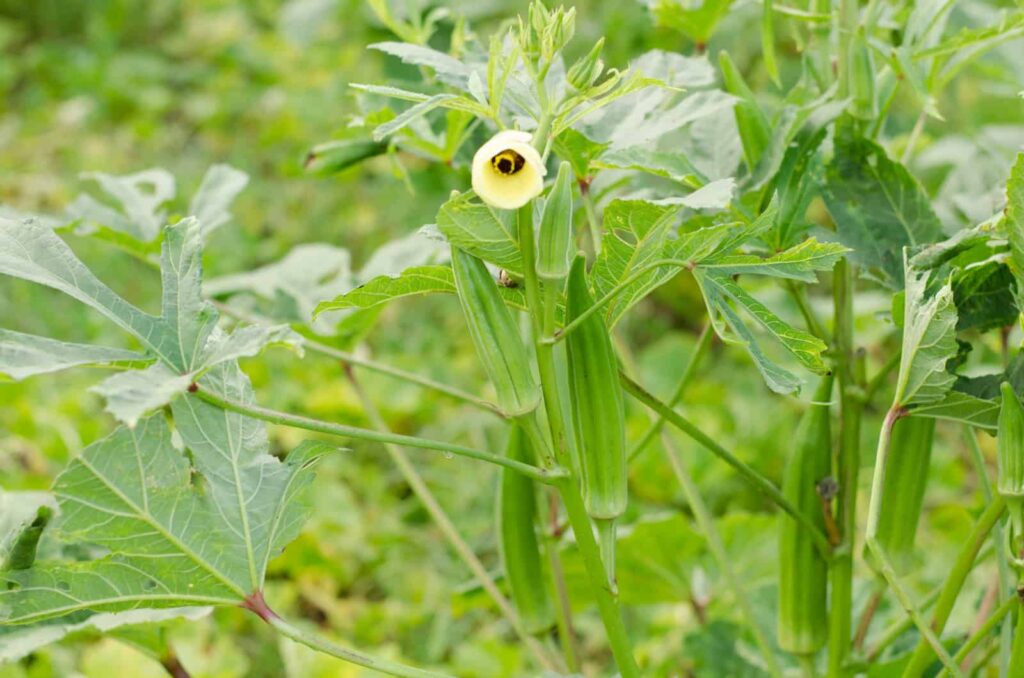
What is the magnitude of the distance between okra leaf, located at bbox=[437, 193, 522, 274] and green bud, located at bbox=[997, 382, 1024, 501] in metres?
0.28

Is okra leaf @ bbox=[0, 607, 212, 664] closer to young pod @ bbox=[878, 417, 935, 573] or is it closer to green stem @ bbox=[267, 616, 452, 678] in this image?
green stem @ bbox=[267, 616, 452, 678]

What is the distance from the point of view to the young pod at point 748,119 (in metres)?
0.73

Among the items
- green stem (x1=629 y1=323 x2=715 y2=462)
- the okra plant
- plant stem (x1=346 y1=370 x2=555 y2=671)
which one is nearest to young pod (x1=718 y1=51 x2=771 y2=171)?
the okra plant

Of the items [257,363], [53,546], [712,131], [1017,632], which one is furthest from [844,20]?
[257,363]

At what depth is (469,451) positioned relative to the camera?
1.82ft

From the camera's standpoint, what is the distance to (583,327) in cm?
60

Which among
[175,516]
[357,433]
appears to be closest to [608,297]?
[357,433]

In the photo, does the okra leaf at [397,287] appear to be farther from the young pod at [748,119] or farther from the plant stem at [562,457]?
the young pod at [748,119]

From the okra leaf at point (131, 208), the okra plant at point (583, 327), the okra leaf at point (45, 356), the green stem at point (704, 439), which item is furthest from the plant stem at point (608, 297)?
the okra leaf at point (131, 208)

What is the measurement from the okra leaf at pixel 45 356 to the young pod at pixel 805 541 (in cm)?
47

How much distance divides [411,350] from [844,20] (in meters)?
1.31

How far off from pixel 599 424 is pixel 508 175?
0.18m

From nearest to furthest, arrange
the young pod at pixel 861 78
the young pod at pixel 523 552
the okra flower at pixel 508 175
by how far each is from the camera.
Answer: the okra flower at pixel 508 175, the young pod at pixel 861 78, the young pod at pixel 523 552

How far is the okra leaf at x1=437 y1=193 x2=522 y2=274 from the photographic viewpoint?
54 cm
